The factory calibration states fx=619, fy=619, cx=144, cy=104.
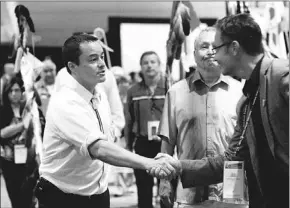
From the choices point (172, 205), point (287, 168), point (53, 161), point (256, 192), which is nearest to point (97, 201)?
point (53, 161)

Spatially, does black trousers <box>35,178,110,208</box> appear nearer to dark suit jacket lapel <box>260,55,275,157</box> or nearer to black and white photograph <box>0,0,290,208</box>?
black and white photograph <box>0,0,290,208</box>

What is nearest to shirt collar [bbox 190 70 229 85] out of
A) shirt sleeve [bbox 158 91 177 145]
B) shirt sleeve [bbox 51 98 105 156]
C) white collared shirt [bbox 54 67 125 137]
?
shirt sleeve [bbox 158 91 177 145]

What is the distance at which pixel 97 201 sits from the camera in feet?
11.3

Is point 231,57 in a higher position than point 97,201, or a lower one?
higher

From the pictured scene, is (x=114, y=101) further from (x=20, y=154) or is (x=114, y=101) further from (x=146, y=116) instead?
(x=20, y=154)

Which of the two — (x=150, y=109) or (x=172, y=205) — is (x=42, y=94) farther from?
(x=172, y=205)

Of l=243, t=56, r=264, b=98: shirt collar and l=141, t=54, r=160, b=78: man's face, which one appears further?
l=141, t=54, r=160, b=78: man's face

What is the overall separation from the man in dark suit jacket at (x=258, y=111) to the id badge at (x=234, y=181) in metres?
0.04

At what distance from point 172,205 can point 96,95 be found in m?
0.86

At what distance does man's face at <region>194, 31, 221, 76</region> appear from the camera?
12.9ft

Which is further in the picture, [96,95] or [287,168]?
[96,95]

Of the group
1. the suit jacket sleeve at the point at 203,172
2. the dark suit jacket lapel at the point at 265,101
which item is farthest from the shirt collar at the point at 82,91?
the dark suit jacket lapel at the point at 265,101

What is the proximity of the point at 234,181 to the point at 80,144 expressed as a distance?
32.1 inches

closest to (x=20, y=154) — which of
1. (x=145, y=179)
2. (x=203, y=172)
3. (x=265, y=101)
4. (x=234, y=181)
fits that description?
(x=145, y=179)
